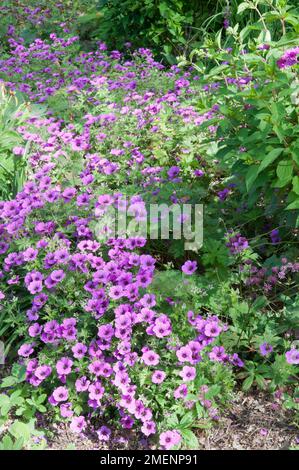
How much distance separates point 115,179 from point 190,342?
134cm

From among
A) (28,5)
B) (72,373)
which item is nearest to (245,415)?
(72,373)

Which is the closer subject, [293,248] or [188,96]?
[293,248]

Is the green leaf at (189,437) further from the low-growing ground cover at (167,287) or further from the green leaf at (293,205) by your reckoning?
the green leaf at (293,205)

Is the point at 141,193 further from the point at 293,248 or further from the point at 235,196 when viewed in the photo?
the point at 293,248

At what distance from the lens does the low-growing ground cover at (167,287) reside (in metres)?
2.28

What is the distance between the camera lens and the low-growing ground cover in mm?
2279

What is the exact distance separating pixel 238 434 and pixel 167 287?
64 cm

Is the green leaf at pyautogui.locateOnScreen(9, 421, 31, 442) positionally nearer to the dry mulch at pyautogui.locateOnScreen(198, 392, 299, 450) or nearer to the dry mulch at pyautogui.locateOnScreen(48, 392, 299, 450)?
the dry mulch at pyautogui.locateOnScreen(48, 392, 299, 450)

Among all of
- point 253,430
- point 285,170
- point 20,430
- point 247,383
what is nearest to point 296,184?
point 285,170

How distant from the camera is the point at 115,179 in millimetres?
3354

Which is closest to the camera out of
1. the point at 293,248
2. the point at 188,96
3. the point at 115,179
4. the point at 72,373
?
the point at 72,373

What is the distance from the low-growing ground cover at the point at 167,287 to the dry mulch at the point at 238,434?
0.13 feet

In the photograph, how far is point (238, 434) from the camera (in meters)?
2.28

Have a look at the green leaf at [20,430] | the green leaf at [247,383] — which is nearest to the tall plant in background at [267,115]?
the green leaf at [247,383]
